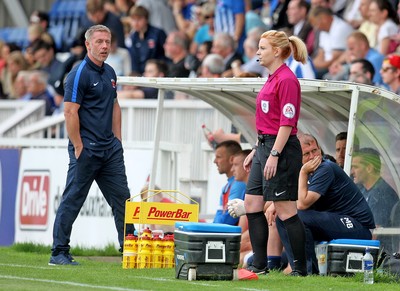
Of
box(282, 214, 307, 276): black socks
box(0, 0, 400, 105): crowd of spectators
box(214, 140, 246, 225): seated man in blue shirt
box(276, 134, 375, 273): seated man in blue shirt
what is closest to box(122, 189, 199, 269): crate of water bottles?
box(276, 134, 375, 273): seated man in blue shirt

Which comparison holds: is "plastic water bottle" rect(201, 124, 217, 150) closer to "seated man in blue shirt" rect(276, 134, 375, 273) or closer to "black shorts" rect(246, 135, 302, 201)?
"seated man in blue shirt" rect(276, 134, 375, 273)

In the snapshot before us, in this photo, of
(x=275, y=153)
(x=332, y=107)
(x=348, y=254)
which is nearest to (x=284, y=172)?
(x=275, y=153)

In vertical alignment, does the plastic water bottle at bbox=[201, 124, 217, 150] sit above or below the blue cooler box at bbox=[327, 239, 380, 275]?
above

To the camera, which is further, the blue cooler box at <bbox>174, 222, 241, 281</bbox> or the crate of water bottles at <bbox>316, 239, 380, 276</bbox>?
the crate of water bottles at <bbox>316, 239, 380, 276</bbox>

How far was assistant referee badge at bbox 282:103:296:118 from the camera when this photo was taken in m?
10.2

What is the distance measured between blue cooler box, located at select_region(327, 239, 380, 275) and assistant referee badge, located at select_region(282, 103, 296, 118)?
1.34 meters

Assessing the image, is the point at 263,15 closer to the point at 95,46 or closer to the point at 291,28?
the point at 291,28

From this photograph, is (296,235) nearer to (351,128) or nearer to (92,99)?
(351,128)

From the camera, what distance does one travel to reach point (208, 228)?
10070 millimetres

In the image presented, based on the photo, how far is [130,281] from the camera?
9.91 meters

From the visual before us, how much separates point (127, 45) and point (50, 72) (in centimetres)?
170

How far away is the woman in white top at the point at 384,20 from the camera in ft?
55.0

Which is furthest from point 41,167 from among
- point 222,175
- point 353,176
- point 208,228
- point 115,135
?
point 208,228

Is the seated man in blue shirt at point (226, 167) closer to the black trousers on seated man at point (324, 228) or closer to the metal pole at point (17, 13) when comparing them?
the black trousers on seated man at point (324, 228)
